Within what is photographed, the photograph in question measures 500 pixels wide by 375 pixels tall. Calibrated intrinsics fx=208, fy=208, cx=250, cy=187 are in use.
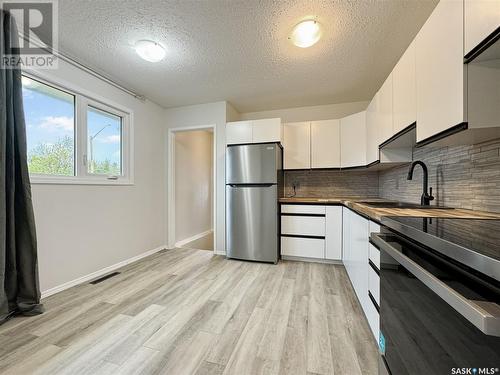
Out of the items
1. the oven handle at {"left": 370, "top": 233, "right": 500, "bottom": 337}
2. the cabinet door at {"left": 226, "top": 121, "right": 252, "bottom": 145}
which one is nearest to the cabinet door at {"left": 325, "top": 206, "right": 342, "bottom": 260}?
the cabinet door at {"left": 226, "top": 121, "right": 252, "bottom": 145}

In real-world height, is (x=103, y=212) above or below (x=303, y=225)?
above

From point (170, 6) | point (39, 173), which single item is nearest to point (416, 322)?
point (170, 6)

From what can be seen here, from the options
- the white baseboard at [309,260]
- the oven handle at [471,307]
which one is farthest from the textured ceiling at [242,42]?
the white baseboard at [309,260]

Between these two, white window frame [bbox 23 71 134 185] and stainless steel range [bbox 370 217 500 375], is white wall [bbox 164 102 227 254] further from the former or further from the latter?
stainless steel range [bbox 370 217 500 375]

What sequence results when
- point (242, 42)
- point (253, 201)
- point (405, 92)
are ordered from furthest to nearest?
point (253, 201), point (242, 42), point (405, 92)

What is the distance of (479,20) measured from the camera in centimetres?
81

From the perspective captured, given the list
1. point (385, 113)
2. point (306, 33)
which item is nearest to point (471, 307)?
point (385, 113)

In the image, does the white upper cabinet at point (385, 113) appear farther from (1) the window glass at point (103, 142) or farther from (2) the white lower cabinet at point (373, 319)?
(1) the window glass at point (103, 142)

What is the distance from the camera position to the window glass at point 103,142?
248 cm

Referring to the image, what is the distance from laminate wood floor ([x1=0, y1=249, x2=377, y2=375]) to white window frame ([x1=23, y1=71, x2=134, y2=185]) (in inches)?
44.4

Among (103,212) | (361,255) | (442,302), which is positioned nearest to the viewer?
(442,302)

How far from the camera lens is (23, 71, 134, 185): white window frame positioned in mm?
2002

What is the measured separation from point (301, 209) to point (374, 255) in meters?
1.51

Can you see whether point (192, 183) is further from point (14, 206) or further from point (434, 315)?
point (434, 315)
